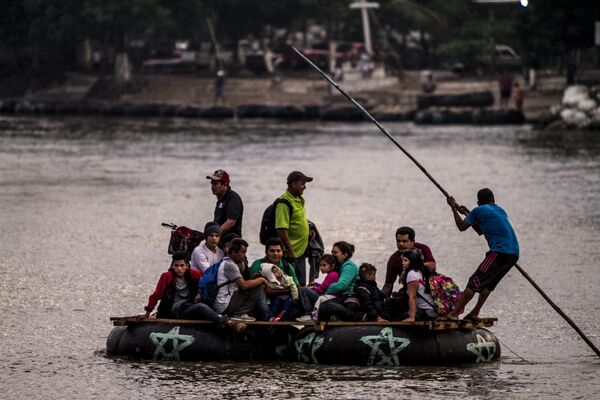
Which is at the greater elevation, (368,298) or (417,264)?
(417,264)

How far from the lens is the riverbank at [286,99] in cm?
6272

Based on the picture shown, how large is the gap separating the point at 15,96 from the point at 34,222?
53.6 metres

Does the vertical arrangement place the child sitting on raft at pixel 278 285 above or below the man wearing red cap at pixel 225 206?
below

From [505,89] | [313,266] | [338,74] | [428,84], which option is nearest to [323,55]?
[338,74]

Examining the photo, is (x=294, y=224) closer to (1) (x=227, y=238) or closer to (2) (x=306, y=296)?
(1) (x=227, y=238)

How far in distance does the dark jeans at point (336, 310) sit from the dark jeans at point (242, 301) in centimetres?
54

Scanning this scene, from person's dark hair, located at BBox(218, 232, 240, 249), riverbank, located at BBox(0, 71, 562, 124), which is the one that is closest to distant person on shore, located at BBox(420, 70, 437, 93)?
riverbank, located at BBox(0, 71, 562, 124)

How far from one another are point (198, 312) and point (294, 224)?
166cm

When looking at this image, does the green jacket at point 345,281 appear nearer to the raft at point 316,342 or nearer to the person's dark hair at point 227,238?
the raft at point 316,342

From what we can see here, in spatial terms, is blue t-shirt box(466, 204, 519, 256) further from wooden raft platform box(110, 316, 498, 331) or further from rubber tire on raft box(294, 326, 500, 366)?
rubber tire on raft box(294, 326, 500, 366)

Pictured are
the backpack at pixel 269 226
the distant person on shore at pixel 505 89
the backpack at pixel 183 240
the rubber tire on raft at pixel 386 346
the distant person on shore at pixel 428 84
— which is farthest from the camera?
the distant person on shore at pixel 428 84

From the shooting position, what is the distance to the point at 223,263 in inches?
537

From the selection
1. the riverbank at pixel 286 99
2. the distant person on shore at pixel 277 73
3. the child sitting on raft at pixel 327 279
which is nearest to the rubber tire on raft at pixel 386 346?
the child sitting on raft at pixel 327 279

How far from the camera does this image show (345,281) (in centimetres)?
1366
